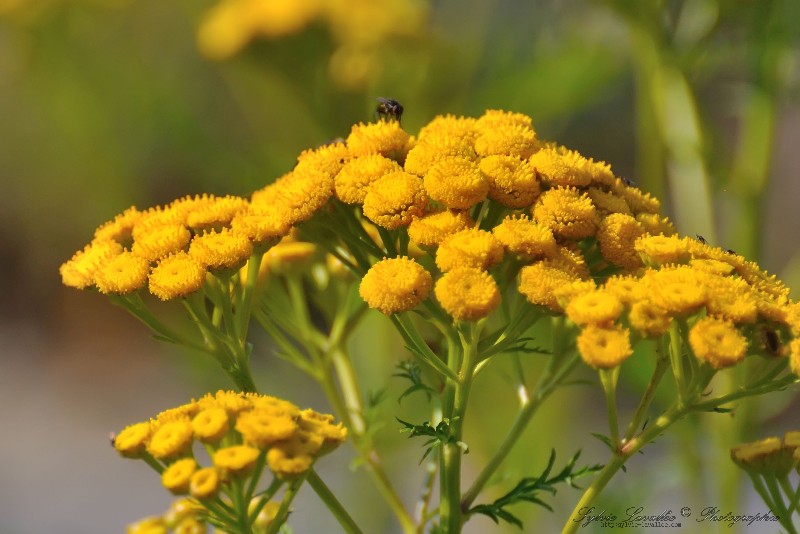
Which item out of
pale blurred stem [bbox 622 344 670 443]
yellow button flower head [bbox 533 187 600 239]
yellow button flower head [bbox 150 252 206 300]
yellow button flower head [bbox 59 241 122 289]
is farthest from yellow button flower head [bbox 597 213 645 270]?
yellow button flower head [bbox 59 241 122 289]

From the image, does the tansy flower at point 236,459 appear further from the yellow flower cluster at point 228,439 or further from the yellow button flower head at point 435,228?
the yellow button flower head at point 435,228

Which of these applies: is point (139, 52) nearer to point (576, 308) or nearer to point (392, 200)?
point (392, 200)

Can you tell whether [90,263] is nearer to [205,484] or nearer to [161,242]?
[161,242]

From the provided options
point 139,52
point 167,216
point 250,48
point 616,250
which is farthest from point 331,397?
point 139,52

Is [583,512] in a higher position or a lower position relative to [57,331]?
lower

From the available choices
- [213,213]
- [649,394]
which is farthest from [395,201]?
[649,394]
